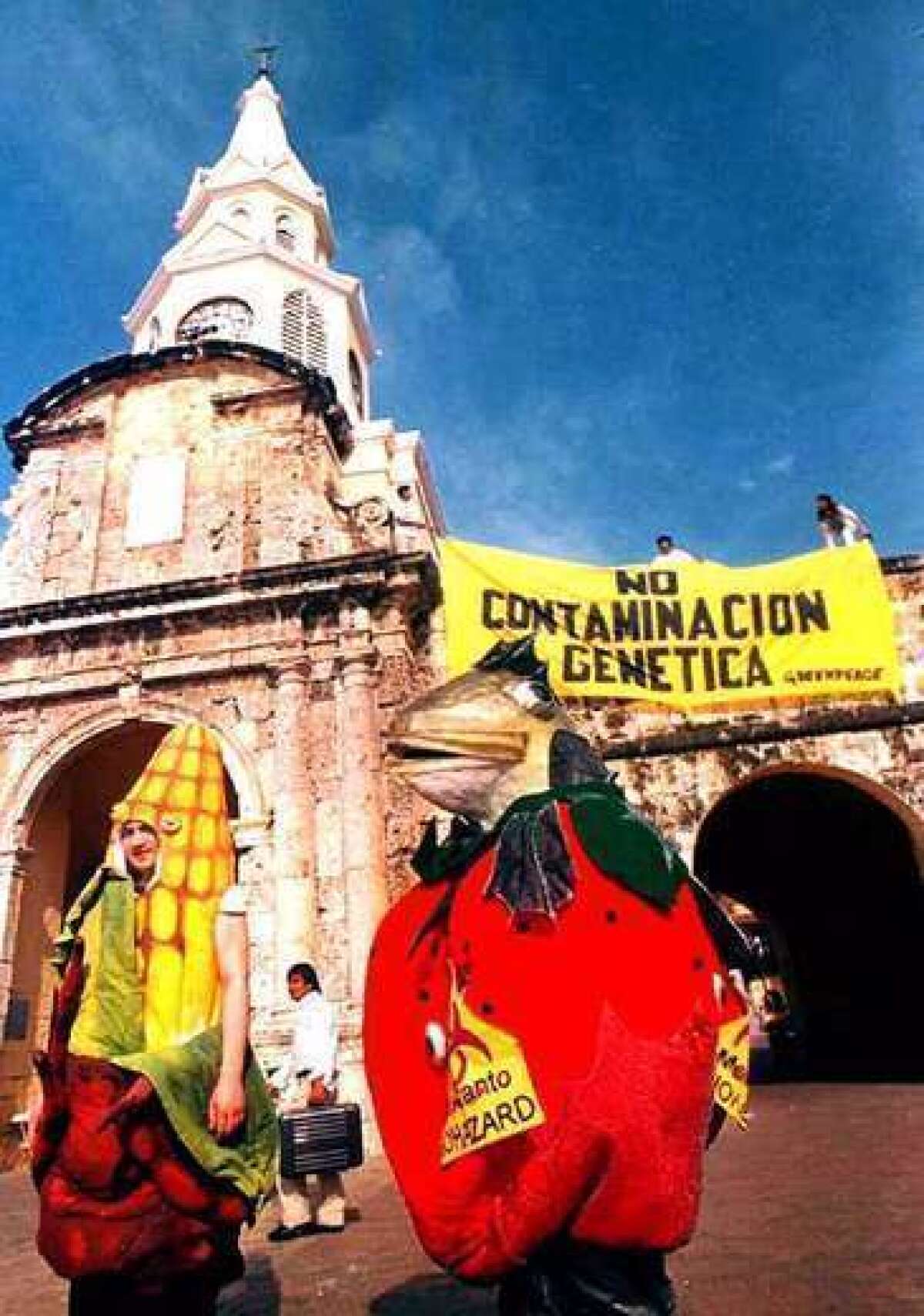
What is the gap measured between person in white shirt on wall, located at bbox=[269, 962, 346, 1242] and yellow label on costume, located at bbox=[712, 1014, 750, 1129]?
3695 millimetres

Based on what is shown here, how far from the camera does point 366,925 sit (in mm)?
8977

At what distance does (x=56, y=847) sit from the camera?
36.4 feet

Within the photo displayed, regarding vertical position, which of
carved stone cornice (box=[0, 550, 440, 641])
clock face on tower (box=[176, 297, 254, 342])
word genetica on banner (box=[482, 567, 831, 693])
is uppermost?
clock face on tower (box=[176, 297, 254, 342])

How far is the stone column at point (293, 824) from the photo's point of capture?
9.17 meters

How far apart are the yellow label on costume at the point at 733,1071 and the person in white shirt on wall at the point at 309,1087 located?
3.70 m

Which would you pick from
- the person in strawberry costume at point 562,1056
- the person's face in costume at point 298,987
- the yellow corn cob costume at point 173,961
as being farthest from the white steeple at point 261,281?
the person in strawberry costume at point 562,1056

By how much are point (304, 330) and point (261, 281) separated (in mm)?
1273

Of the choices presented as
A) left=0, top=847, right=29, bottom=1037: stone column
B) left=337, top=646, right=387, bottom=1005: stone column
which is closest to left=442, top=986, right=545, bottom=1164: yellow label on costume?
left=337, top=646, right=387, bottom=1005: stone column

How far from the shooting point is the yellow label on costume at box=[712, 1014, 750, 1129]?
2.06 m

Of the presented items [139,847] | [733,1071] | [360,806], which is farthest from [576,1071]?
[360,806]

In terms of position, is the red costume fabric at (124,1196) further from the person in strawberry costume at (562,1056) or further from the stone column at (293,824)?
the stone column at (293,824)

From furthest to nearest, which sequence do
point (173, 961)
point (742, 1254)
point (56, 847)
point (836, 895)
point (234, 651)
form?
point (836, 895), point (56, 847), point (234, 651), point (742, 1254), point (173, 961)

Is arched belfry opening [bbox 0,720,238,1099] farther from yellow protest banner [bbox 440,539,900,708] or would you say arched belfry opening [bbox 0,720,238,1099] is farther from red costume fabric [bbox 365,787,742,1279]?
red costume fabric [bbox 365,787,742,1279]

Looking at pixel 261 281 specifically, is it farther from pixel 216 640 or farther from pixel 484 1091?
pixel 484 1091
